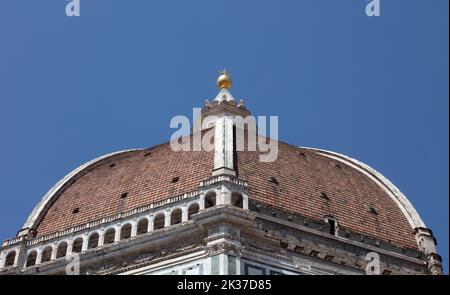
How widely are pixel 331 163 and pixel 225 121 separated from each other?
4467 mm

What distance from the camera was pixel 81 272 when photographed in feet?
97.8

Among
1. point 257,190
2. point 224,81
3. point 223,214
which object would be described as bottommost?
point 223,214

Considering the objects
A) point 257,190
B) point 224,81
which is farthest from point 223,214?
point 224,81

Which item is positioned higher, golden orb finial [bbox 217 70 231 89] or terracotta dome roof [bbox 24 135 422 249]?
golden orb finial [bbox 217 70 231 89]

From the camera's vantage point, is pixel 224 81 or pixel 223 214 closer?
pixel 223 214

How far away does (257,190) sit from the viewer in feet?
101

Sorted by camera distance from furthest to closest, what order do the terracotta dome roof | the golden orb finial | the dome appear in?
1. the golden orb finial
2. the terracotta dome roof
3. the dome

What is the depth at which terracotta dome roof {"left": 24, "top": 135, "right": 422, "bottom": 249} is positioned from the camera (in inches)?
1231

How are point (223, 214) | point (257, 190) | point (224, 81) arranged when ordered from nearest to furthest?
point (223, 214), point (257, 190), point (224, 81)

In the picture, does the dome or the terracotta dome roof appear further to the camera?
the terracotta dome roof

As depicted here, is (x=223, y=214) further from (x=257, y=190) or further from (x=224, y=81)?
(x=224, y=81)

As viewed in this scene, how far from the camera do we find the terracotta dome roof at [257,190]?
31.3 metres
